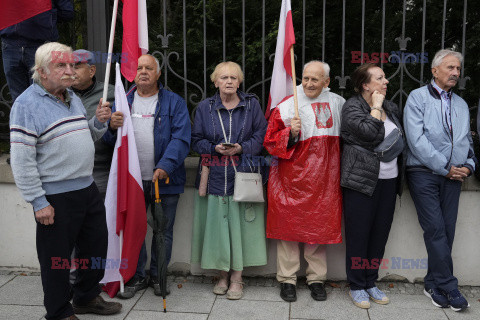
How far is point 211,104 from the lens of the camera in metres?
4.19

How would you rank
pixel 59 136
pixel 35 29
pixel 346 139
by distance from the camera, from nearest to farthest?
pixel 59 136
pixel 346 139
pixel 35 29

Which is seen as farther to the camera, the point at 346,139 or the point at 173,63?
the point at 173,63

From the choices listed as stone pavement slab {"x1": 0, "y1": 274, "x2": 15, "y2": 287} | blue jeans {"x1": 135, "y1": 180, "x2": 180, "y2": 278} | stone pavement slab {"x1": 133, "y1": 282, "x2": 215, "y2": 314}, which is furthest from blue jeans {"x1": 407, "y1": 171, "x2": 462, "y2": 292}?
stone pavement slab {"x1": 0, "y1": 274, "x2": 15, "y2": 287}

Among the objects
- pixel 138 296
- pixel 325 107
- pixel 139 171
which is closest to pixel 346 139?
pixel 325 107

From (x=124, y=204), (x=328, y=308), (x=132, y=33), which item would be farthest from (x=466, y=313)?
(x=132, y=33)

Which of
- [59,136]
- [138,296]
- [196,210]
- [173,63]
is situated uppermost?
[173,63]

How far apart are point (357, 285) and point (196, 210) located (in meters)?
1.39

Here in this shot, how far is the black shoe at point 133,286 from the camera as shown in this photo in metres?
4.13

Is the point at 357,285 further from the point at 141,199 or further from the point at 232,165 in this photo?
the point at 141,199

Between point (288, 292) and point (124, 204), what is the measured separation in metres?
1.43

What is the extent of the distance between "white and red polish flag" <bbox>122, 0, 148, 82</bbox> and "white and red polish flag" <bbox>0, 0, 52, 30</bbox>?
66cm

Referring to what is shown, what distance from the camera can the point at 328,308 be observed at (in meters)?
3.99

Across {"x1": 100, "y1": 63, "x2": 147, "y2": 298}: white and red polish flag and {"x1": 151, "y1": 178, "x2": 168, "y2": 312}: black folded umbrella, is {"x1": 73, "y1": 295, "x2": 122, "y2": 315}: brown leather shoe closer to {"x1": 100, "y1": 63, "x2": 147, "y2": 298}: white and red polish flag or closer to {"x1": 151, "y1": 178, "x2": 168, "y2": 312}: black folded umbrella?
{"x1": 100, "y1": 63, "x2": 147, "y2": 298}: white and red polish flag

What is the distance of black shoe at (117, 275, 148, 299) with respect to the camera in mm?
4129
